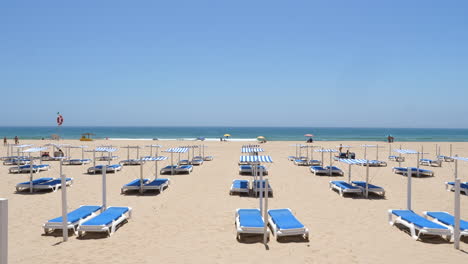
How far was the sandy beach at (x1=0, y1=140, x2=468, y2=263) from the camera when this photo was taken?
18.9 ft

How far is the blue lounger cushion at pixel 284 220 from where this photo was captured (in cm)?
668

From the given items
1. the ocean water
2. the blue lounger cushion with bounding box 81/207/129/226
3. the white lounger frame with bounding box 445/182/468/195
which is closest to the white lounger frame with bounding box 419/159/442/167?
the white lounger frame with bounding box 445/182/468/195

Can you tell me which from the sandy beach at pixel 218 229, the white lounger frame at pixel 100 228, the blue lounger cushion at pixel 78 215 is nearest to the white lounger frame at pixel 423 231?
the sandy beach at pixel 218 229

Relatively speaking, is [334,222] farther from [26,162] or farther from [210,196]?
[26,162]

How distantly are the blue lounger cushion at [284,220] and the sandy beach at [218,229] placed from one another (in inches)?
12.8

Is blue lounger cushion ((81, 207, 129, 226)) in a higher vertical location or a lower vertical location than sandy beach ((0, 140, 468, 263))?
higher

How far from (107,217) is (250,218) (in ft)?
11.6

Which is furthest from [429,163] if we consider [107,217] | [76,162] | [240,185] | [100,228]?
[76,162]

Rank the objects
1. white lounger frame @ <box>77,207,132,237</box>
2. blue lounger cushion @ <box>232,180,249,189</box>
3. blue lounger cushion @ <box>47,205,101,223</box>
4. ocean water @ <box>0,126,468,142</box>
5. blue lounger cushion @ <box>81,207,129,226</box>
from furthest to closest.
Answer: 1. ocean water @ <box>0,126,468,142</box>
2. blue lounger cushion @ <box>232,180,249,189</box>
3. blue lounger cushion @ <box>47,205,101,223</box>
4. blue lounger cushion @ <box>81,207,129,226</box>
5. white lounger frame @ <box>77,207,132,237</box>

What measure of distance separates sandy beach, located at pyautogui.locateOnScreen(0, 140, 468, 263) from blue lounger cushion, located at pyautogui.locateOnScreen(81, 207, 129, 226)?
30cm

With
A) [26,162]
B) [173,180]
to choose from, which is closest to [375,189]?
[173,180]

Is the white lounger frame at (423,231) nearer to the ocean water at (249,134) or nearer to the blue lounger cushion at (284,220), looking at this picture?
the blue lounger cushion at (284,220)

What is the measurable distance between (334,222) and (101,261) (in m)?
5.63

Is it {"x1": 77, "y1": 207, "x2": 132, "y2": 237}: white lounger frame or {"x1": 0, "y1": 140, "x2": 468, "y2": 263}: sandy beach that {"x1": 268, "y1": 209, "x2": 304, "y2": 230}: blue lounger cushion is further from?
{"x1": 77, "y1": 207, "x2": 132, "y2": 237}: white lounger frame
